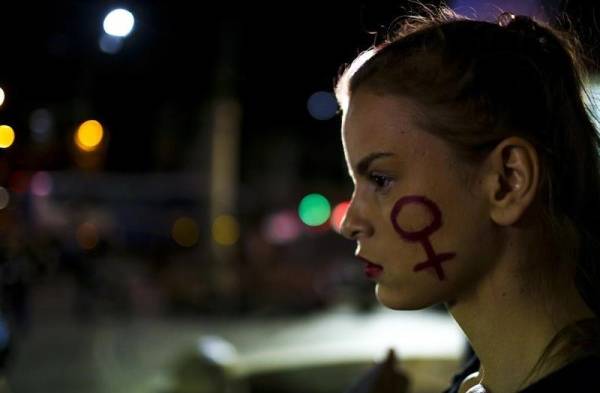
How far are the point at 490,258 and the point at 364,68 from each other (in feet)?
1.51

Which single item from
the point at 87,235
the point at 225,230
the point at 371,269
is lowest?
the point at 371,269

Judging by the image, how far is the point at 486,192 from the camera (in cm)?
151

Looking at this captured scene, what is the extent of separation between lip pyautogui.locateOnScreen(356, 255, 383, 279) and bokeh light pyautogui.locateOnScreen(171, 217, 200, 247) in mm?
24205

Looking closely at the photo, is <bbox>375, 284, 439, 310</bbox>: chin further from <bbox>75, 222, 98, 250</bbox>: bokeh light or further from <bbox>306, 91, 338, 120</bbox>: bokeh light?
<bbox>75, 222, 98, 250</bbox>: bokeh light

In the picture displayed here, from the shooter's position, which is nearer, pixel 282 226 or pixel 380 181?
pixel 380 181

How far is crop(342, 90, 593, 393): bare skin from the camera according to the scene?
1.50 metres

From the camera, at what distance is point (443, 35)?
1.60 metres

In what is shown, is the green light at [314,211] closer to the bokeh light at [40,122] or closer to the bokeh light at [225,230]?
the bokeh light at [225,230]

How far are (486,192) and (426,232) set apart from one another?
142 millimetres

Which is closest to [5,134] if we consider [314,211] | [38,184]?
[38,184]

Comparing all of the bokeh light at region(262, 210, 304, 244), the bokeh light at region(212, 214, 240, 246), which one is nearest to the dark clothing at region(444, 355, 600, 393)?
the bokeh light at region(212, 214, 240, 246)

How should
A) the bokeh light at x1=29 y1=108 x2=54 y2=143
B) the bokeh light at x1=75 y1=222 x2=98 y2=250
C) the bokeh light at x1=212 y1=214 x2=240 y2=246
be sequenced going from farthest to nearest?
the bokeh light at x1=212 y1=214 x2=240 y2=246
the bokeh light at x1=75 y1=222 x2=98 y2=250
the bokeh light at x1=29 y1=108 x2=54 y2=143

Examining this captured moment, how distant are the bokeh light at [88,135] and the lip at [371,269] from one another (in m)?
8.20

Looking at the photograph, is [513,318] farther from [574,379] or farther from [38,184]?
[38,184]
